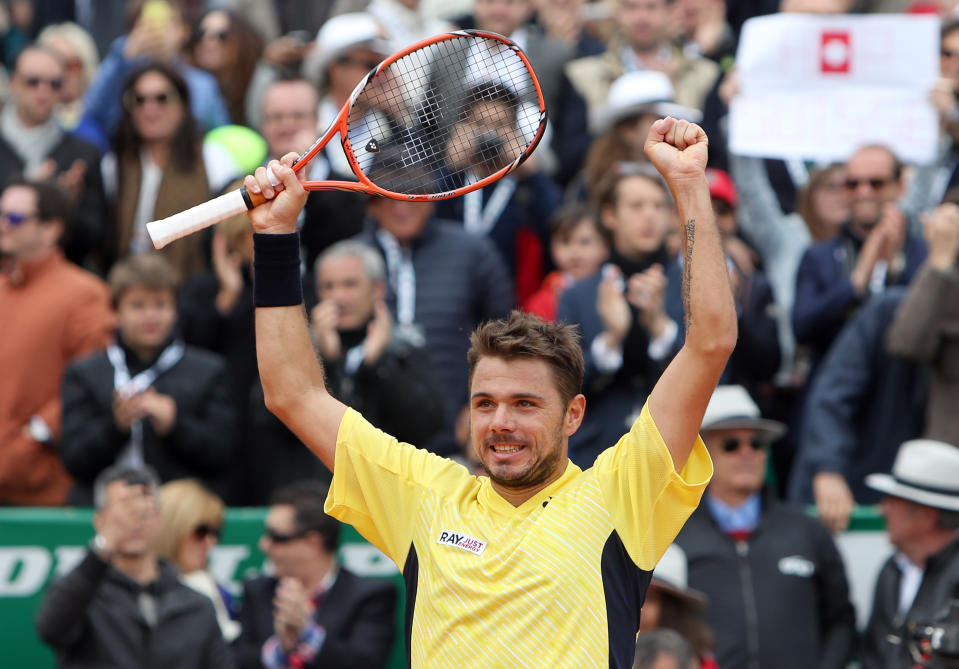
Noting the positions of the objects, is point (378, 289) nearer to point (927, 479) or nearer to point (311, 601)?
point (311, 601)

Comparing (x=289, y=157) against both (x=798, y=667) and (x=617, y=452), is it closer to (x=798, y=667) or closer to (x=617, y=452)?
(x=617, y=452)

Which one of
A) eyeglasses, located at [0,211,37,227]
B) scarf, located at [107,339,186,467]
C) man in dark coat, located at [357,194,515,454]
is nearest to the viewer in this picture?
scarf, located at [107,339,186,467]

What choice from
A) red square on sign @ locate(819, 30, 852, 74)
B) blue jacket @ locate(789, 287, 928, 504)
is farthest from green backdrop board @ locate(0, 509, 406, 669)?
red square on sign @ locate(819, 30, 852, 74)

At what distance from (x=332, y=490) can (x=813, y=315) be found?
521 centimetres

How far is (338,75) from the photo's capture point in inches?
393

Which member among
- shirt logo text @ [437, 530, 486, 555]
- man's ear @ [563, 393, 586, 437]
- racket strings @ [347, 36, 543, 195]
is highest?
racket strings @ [347, 36, 543, 195]

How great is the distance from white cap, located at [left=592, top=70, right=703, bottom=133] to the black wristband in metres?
5.84

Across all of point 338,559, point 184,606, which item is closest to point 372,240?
point 338,559

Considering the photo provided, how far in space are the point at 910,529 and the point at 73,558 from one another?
3.92 meters

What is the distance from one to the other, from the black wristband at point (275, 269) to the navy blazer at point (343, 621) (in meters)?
2.96

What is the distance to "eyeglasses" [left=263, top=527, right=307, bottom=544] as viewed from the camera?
23.9 ft

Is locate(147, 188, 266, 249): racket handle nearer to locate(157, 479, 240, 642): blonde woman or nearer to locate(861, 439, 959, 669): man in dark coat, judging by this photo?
locate(157, 479, 240, 642): blonde woman

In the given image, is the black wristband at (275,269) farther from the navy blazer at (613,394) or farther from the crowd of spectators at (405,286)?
the navy blazer at (613,394)

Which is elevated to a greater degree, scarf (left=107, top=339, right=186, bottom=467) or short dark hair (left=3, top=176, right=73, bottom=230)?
short dark hair (left=3, top=176, right=73, bottom=230)
